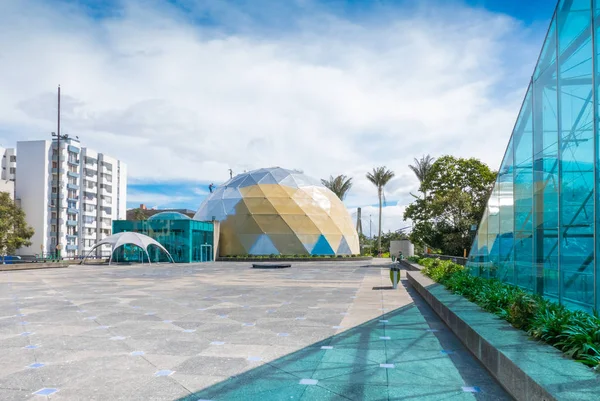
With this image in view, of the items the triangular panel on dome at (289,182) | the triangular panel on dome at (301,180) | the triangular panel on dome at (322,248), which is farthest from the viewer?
the triangular panel on dome at (301,180)

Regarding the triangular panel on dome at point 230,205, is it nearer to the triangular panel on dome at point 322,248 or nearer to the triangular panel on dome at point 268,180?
the triangular panel on dome at point 268,180

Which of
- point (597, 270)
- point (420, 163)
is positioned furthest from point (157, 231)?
point (597, 270)

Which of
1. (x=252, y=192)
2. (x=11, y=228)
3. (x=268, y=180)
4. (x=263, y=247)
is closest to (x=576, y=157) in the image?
(x=263, y=247)

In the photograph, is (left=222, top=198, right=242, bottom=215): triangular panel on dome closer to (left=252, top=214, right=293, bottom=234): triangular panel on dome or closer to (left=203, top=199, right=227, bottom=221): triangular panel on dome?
(left=203, top=199, right=227, bottom=221): triangular panel on dome

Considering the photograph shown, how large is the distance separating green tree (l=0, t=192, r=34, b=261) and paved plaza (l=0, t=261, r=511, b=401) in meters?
39.0

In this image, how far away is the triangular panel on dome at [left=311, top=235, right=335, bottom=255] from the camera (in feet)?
164

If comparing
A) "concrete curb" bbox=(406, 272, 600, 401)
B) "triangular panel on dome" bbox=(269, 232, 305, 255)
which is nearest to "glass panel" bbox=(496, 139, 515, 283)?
"concrete curb" bbox=(406, 272, 600, 401)

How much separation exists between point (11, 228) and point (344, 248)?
3430 cm

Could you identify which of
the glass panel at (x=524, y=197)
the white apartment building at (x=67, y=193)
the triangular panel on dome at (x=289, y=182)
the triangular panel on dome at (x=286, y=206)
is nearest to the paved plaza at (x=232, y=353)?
the glass panel at (x=524, y=197)

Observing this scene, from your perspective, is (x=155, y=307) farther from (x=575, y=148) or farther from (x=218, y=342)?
(x=575, y=148)

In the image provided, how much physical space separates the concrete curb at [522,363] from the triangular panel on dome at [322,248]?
4185 centimetres

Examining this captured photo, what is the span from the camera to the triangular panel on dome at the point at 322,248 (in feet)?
164

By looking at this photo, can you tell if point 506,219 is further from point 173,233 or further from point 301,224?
point 301,224

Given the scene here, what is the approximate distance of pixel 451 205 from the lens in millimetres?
32125
